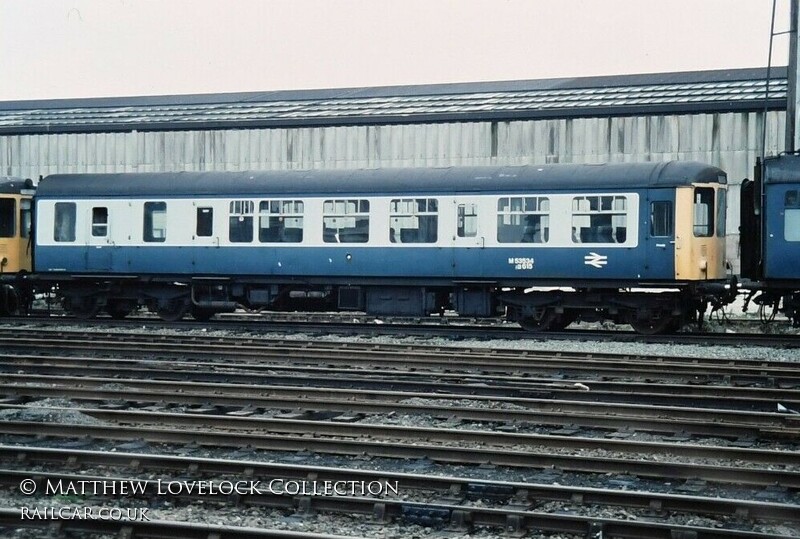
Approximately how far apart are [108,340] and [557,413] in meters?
10.6

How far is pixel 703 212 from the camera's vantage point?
20438 mm

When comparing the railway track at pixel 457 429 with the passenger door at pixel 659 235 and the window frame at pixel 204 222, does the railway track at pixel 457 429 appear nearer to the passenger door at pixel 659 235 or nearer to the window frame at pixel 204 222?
the passenger door at pixel 659 235

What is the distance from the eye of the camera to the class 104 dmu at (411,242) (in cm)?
2033

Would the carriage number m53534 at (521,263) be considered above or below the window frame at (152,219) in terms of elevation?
below

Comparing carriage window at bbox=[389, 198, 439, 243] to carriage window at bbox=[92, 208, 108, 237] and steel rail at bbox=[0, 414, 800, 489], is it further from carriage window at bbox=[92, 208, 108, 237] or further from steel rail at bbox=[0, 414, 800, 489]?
steel rail at bbox=[0, 414, 800, 489]

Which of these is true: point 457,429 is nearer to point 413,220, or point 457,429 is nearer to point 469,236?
point 469,236

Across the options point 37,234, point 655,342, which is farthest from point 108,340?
point 655,342

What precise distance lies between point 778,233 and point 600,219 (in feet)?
10.9

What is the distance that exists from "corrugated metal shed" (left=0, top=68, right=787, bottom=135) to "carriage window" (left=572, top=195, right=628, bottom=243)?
28.4ft

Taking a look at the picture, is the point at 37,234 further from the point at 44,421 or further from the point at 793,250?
the point at 793,250

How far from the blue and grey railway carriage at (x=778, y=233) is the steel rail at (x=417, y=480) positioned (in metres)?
12.3

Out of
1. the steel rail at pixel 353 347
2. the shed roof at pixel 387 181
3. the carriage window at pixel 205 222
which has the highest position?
the shed roof at pixel 387 181

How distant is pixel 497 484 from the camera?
28.9 ft

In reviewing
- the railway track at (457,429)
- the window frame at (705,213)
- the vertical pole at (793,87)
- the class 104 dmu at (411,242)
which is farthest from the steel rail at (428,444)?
the vertical pole at (793,87)
